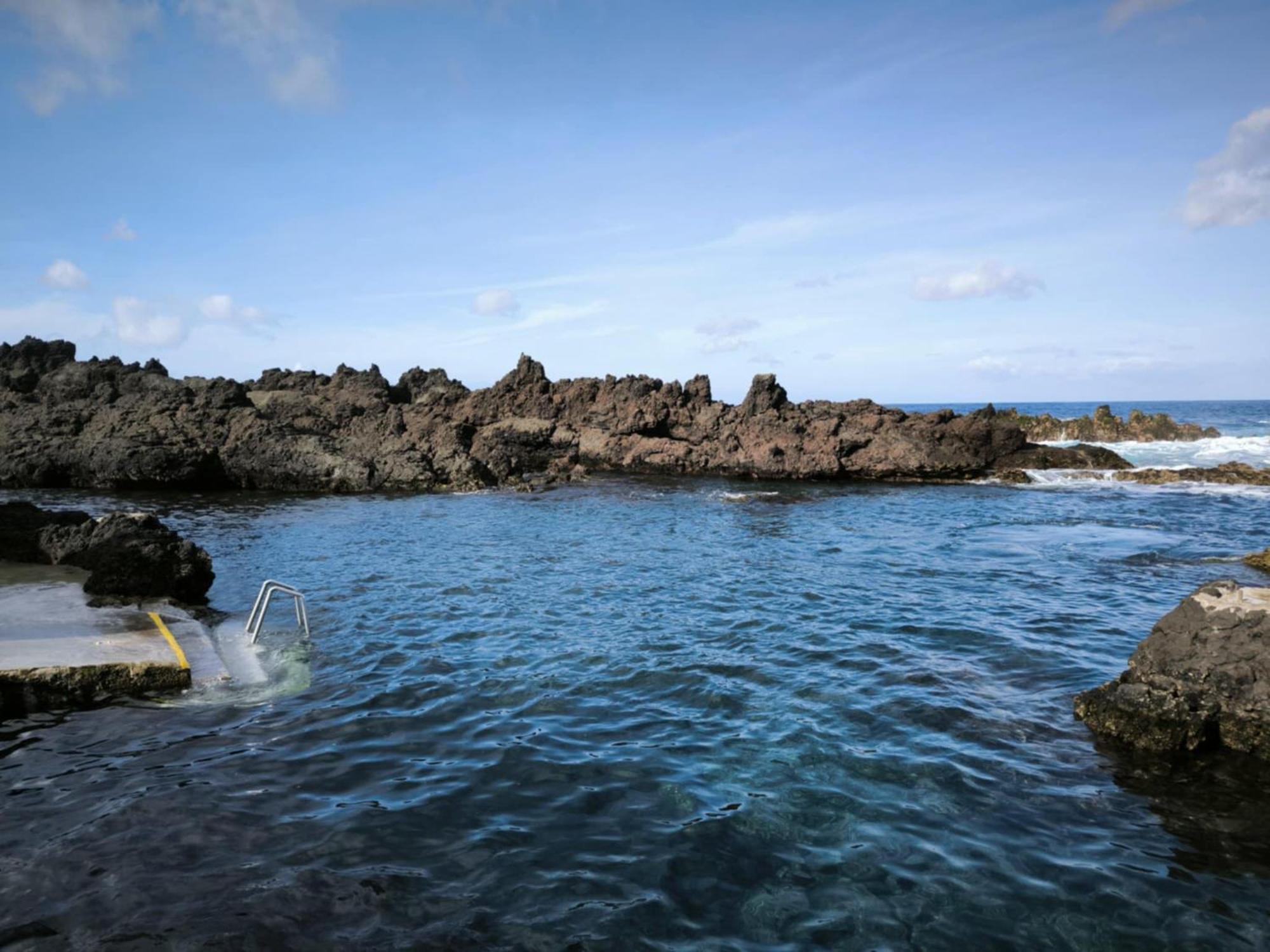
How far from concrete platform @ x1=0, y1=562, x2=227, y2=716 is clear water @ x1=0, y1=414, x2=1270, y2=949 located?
424 millimetres

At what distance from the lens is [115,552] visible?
12992mm

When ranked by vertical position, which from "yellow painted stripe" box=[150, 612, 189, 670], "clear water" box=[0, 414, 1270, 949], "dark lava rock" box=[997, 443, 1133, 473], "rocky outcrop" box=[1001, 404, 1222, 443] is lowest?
"clear water" box=[0, 414, 1270, 949]

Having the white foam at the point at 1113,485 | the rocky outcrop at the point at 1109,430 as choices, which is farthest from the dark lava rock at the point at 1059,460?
the rocky outcrop at the point at 1109,430

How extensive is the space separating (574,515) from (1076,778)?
20.7m

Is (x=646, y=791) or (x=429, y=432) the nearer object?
(x=646, y=791)

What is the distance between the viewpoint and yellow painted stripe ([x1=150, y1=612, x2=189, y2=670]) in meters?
9.60

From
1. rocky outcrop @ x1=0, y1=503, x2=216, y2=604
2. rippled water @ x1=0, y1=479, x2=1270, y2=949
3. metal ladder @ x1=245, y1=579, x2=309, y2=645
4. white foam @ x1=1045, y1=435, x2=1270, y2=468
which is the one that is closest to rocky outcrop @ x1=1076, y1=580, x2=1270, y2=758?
rippled water @ x1=0, y1=479, x2=1270, y2=949

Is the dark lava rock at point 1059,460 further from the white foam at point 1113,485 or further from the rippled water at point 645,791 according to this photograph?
the rippled water at point 645,791

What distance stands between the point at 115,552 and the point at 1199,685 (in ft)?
51.4

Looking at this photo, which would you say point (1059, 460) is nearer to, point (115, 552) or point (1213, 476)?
point (1213, 476)

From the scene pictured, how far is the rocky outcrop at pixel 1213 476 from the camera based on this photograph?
111 feet

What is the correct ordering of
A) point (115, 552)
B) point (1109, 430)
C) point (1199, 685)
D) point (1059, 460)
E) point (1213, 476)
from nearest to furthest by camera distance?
1. point (1199, 685)
2. point (115, 552)
3. point (1213, 476)
4. point (1059, 460)
5. point (1109, 430)

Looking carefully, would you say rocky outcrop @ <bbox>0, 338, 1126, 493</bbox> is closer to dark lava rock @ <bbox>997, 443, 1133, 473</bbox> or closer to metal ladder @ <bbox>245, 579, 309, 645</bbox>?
dark lava rock @ <bbox>997, 443, 1133, 473</bbox>

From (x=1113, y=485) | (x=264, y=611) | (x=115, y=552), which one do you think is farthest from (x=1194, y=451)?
(x=115, y=552)
